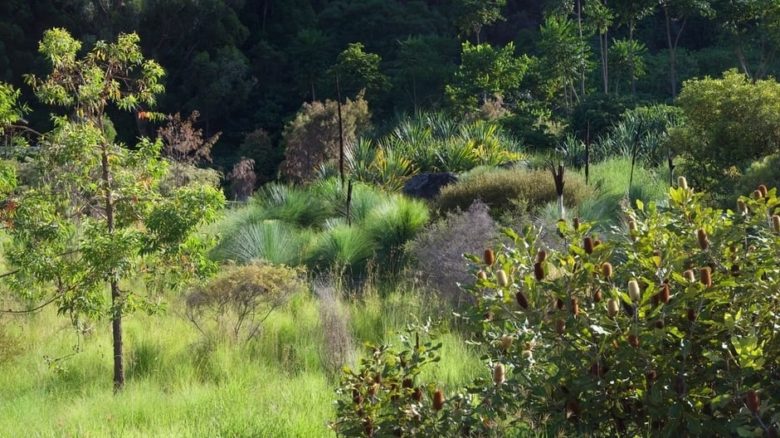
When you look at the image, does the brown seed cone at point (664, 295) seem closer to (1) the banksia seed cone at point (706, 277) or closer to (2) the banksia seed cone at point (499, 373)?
(1) the banksia seed cone at point (706, 277)

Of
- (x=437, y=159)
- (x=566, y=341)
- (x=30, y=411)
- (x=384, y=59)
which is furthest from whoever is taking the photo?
(x=384, y=59)

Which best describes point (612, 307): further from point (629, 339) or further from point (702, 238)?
point (702, 238)

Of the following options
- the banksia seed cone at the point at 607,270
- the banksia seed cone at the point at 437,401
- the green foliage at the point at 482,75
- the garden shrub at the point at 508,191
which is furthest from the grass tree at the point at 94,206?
the green foliage at the point at 482,75

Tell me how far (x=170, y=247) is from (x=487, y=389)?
339 centimetres

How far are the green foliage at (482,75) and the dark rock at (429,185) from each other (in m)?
13.9

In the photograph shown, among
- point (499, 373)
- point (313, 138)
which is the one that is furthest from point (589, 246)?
point (313, 138)

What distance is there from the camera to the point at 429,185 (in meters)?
15.7

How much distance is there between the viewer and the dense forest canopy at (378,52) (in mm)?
31125

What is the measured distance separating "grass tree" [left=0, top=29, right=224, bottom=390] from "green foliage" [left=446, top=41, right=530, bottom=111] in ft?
74.1

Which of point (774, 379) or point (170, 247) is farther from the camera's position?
point (170, 247)

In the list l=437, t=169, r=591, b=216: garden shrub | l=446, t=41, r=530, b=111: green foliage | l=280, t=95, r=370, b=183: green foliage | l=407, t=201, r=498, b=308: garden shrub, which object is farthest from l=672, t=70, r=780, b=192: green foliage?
l=446, t=41, r=530, b=111: green foliage

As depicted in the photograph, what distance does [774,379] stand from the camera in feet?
12.6

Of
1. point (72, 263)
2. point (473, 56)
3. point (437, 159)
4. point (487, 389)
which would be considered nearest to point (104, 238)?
point (72, 263)

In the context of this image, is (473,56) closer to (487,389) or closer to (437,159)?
(437,159)
